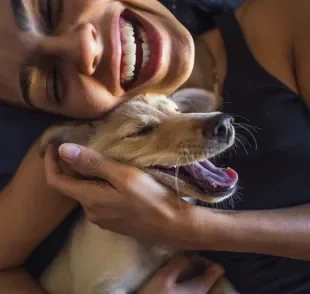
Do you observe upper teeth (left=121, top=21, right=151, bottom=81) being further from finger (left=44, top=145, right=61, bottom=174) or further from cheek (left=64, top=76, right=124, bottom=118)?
finger (left=44, top=145, right=61, bottom=174)

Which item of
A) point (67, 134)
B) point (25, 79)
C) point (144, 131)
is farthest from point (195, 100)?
point (25, 79)

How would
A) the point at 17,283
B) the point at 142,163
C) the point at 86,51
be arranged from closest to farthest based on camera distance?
1. the point at 86,51
2. the point at 142,163
3. the point at 17,283

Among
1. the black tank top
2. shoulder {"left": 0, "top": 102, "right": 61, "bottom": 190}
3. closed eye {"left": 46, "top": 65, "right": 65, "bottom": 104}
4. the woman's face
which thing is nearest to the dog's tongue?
the black tank top

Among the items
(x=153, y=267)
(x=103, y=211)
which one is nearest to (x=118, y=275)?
(x=153, y=267)

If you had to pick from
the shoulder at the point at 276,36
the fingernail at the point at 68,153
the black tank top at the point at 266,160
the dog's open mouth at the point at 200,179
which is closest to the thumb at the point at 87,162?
the fingernail at the point at 68,153

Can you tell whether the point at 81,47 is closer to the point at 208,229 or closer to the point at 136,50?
the point at 136,50

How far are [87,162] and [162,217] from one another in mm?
189

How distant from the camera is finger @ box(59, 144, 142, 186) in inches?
39.6

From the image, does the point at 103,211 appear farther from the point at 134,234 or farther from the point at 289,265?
the point at 289,265

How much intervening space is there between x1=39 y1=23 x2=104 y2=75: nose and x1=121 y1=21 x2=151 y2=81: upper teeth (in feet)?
0.19

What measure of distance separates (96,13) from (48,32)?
11cm

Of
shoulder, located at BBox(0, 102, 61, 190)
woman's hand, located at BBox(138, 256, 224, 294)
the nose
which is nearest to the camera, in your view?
the nose

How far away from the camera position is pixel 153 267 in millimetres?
1197

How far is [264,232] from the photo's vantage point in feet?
3.51
